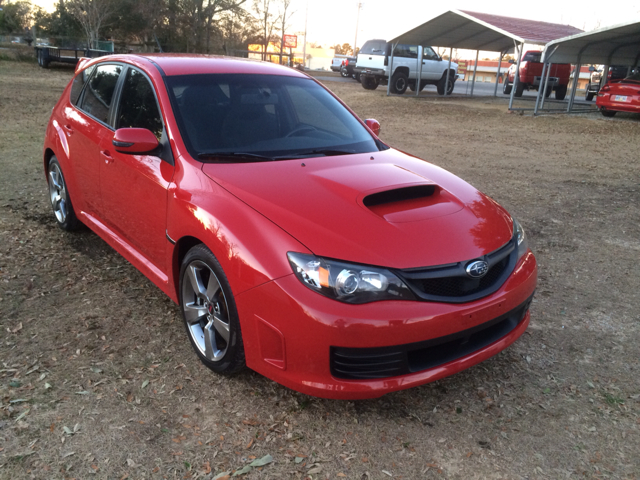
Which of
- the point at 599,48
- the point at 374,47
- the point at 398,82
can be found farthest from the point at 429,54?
the point at 599,48

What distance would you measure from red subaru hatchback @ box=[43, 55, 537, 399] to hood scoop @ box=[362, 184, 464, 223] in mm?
13

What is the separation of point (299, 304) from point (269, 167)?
1.03 meters

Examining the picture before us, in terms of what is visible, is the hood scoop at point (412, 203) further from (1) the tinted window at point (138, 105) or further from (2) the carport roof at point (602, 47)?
(2) the carport roof at point (602, 47)

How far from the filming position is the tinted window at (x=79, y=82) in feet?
14.7

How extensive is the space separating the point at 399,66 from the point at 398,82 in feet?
2.12

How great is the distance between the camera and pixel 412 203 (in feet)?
9.30

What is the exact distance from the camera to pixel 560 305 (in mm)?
3916

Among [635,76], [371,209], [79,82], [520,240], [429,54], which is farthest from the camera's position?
[429,54]

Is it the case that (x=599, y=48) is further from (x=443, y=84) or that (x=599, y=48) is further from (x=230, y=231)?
(x=230, y=231)

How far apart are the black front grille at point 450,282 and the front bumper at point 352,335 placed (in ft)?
0.11

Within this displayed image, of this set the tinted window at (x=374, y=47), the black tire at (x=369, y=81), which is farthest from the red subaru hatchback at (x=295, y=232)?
the black tire at (x=369, y=81)

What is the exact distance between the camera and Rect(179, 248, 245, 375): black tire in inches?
103

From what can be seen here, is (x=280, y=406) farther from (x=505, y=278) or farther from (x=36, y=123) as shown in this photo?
(x=36, y=123)

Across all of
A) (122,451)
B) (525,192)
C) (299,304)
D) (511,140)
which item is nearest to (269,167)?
(299,304)
